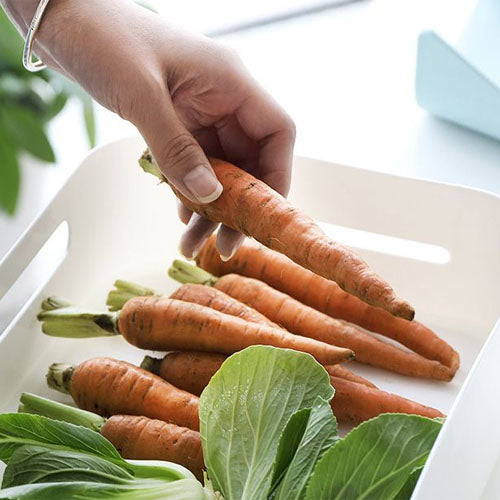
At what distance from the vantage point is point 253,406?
3.20 ft

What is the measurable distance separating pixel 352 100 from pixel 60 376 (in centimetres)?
96

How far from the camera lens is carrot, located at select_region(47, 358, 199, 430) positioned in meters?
1.16

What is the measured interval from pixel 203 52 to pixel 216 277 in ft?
1.37

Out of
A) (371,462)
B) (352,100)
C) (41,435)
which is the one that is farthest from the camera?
(352,100)

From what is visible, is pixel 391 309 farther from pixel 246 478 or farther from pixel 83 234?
pixel 83 234

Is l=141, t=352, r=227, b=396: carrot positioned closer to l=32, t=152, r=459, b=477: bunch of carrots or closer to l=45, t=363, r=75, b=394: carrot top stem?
l=32, t=152, r=459, b=477: bunch of carrots

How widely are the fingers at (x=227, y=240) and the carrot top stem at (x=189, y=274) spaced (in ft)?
0.44

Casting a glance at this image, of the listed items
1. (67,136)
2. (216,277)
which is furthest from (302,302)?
(67,136)

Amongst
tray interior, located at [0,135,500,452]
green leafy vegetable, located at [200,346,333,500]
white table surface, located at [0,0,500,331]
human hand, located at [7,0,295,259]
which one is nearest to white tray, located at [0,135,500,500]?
tray interior, located at [0,135,500,452]

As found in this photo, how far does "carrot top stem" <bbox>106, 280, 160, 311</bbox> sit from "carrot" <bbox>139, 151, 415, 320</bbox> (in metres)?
0.21

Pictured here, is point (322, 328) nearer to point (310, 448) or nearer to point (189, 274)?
point (189, 274)

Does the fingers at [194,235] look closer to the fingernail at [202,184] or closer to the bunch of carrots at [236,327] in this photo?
the bunch of carrots at [236,327]

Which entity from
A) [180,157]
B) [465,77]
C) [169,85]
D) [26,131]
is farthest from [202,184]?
[465,77]

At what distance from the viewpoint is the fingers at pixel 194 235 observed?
1278 millimetres
